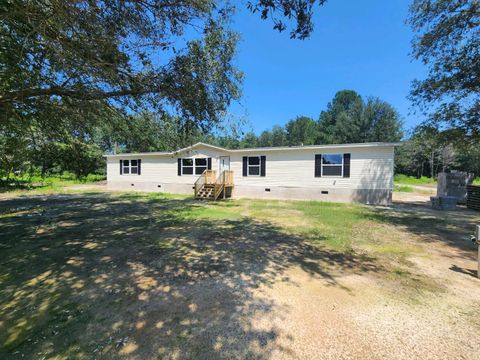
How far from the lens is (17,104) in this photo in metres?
4.33

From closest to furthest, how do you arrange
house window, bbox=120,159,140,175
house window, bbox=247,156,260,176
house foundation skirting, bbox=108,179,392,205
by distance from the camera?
1. house foundation skirting, bbox=108,179,392,205
2. house window, bbox=247,156,260,176
3. house window, bbox=120,159,140,175

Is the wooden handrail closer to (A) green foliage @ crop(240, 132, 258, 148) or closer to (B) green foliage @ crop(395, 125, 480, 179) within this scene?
(B) green foliage @ crop(395, 125, 480, 179)

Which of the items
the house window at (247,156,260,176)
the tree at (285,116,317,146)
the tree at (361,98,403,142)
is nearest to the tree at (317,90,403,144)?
the tree at (361,98,403,142)

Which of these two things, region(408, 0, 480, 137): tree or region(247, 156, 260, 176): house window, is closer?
region(408, 0, 480, 137): tree

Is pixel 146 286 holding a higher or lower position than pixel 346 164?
lower

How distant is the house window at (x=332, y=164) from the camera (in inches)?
495

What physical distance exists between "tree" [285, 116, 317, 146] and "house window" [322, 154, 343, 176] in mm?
31478

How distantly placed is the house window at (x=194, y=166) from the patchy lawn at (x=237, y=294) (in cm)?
981

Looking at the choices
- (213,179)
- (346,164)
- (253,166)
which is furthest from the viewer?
(213,179)

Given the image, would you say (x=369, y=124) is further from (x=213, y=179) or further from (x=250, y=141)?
(x=213, y=179)

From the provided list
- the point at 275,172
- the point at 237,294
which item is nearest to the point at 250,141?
the point at 275,172

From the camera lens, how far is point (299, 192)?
13570mm

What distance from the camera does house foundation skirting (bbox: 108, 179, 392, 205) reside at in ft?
39.0

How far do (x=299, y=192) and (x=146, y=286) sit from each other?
→ 11115 mm
